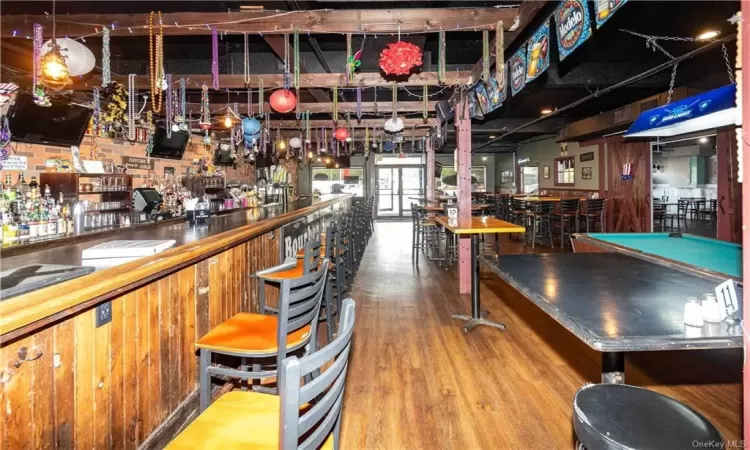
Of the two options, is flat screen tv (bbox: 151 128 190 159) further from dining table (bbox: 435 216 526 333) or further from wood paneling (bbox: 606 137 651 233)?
wood paneling (bbox: 606 137 651 233)

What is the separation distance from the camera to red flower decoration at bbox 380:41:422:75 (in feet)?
10.7

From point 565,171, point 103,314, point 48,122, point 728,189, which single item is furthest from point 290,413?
point 565,171

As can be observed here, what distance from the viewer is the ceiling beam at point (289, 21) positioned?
3436mm

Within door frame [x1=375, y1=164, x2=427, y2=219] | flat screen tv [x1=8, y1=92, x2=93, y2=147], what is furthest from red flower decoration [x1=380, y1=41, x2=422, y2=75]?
door frame [x1=375, y1=164, x2=427, y2=219]

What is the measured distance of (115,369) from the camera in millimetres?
1606

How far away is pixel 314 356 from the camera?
2.97ft

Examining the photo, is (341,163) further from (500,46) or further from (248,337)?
(248,337)

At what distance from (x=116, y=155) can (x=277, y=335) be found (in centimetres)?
559

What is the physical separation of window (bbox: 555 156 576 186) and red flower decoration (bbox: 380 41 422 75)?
10041 mm

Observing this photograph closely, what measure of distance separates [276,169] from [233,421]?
36.0 feet

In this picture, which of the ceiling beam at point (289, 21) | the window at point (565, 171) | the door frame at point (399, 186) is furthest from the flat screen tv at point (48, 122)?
the window at point (565, 171)

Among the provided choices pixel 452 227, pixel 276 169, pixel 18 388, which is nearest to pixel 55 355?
pixel 18 388

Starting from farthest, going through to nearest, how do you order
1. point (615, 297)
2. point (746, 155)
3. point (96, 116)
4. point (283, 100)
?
1. point (96, 116)
2. point (283, 100)
3. point (615, 297)
4. point (746, 155)

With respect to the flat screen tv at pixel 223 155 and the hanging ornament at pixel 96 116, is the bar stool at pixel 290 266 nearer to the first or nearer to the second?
the hanging ornament at pixel 96 116
